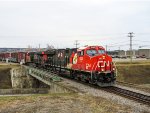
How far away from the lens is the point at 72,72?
98.3 ft

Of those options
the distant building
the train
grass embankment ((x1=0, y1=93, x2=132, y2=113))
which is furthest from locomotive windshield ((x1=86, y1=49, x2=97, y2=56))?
the distant building

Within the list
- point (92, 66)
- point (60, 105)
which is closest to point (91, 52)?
point (92, 66)

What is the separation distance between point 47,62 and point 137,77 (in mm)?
17752

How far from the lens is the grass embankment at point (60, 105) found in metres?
14.7

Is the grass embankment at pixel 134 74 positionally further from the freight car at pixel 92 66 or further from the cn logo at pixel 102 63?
the cn logo at pixel 102 63

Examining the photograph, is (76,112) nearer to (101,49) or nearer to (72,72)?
(101,49)

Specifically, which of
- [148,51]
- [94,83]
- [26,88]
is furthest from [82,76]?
[148,51]

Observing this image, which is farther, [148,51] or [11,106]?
[148,51]

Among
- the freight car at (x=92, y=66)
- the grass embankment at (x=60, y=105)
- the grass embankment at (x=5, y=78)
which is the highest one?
the freight car at (x=92, y=66)

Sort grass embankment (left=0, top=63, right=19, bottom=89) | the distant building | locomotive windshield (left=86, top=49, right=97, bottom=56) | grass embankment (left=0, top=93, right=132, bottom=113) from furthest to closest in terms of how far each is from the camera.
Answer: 1. the distant building
2. grass embankment (left=0, top=63, right=19, bottom=89)
3. locomotive windshield (left=86, top=49, right=97, bottom=56)
4. grass embankment (left=0, top=93, right=132, bottom=113)

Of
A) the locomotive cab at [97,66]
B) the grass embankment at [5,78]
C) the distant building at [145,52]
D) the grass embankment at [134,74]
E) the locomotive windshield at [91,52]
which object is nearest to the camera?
the locomotive cab at [97,66]

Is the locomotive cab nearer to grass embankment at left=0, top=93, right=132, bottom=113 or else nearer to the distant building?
grass embankment at left=0, top=93, right=132, bottom=113

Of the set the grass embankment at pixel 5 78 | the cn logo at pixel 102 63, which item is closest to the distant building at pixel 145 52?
the grass embankment at pixel 5 78

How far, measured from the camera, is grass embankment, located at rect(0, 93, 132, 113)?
14.7m
